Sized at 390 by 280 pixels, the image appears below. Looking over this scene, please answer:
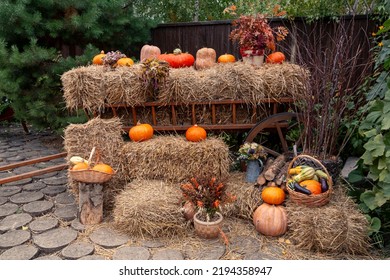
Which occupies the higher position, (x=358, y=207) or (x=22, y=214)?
(x=358, y=207)

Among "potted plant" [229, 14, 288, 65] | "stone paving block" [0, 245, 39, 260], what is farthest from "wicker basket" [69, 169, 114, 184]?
"potted plant" [229, 14, 288, 65]

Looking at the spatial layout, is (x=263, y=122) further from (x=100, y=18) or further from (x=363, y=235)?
(x=100, y=18)

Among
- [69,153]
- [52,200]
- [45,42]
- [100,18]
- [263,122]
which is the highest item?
[100,18]

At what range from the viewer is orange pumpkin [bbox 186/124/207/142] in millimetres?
3243

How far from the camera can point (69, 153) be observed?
3.20m

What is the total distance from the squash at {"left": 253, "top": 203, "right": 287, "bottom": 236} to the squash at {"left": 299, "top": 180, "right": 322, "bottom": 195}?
27 centimetres

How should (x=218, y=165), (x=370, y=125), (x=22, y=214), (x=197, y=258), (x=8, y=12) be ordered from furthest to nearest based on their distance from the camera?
(x=8, y=12) < (x=218, y=165) < (x=22, y=214) < (x=370, y=125) < (x=197, y=258)

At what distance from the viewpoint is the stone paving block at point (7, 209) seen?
299cm

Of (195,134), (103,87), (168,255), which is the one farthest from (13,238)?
(195,134)

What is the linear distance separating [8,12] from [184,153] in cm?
319

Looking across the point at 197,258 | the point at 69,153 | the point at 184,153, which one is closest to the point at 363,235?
the point at 197,258

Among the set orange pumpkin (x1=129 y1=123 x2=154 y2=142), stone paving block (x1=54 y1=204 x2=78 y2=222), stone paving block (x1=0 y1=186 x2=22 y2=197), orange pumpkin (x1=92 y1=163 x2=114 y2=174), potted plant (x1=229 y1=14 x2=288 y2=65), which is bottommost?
stone paving block (x1=0 y1=186 x2=22 y2=197)

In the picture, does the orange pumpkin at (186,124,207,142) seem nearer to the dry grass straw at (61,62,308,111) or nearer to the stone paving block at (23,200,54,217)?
the dry grass straw at (61,62,308,111)

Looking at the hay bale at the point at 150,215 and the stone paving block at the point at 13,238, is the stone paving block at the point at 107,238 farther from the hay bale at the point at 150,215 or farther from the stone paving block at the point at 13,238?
the stone paving block at the point at 13,238
